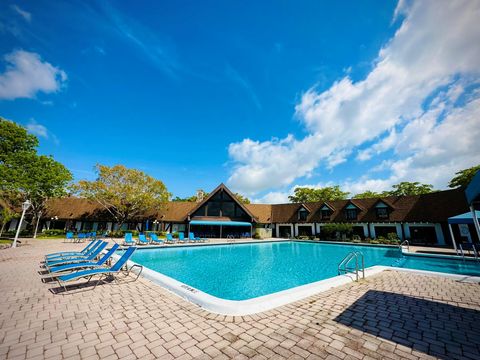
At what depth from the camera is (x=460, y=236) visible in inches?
824

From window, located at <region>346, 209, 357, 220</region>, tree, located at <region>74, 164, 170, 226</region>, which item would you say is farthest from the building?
tree, located at <region>74, 164, 170, 226</region>

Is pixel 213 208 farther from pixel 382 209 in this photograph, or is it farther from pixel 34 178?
pixel 382 209

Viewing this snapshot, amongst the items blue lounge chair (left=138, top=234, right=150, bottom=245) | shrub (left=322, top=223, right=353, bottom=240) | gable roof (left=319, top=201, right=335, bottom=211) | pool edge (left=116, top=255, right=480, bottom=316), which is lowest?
pool edge (left=116, top=255, right=480, bottom=316)

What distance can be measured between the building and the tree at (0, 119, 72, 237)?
308 inches

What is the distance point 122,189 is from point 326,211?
28625 mm

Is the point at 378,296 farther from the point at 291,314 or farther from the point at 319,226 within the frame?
the point at 319,226

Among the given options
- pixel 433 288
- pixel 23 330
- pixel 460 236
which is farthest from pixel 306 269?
pixel 460 236

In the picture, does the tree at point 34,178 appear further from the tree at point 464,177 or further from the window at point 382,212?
the tree at point 464,177

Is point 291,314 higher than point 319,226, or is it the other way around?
point 319,226

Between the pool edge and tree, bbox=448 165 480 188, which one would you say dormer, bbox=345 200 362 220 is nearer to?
tree, bbox=448 165 480 188

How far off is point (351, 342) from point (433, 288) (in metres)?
5.30

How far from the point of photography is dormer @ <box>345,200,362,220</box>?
28875 mm

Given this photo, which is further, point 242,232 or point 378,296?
point 242,232

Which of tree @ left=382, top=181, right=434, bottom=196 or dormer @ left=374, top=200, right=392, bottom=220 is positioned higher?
tree @ left=382, top=181, right=434, bottom=196
